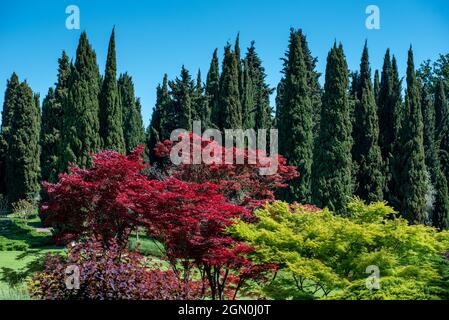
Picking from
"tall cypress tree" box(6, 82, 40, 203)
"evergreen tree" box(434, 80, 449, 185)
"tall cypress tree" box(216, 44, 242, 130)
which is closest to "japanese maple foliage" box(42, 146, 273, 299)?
"tall cypress tree" box(216, 44, 242, 130)

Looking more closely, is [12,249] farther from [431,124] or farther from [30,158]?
[431,124]

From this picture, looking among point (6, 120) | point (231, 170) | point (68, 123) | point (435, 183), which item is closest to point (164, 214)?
point (231, 170)

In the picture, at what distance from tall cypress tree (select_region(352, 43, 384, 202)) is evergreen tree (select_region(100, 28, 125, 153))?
1283 centimetres

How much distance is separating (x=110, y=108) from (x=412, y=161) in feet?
53.0

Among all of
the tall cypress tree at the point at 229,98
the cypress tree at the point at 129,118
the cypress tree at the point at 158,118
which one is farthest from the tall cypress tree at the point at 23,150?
the tall cypress tree at the point at 229,98

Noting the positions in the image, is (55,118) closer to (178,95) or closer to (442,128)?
(178,95)

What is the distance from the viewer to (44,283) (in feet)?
26.9

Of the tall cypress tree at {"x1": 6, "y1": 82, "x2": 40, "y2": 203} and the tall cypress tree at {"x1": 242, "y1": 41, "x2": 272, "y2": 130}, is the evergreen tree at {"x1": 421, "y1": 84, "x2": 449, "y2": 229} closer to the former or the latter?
the tall cypress tree at {"x1": 242, "y1": 41, "x2": 272, "y2": 130}

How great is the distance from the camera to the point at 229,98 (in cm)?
2659

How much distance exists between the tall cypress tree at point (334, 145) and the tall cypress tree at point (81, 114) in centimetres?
1071

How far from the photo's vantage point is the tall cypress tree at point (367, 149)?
24016mm

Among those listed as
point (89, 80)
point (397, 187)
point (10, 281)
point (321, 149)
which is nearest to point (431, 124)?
point (397, 187)

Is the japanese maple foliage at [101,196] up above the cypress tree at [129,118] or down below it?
below

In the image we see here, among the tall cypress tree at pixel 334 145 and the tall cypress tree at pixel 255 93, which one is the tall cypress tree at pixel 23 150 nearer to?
the tall cypress tree at pixel 255 93
